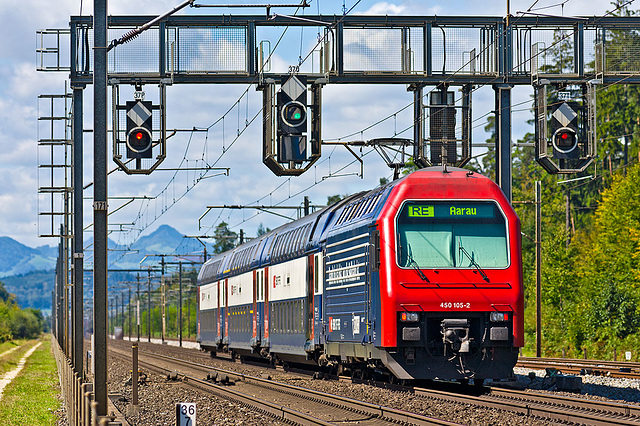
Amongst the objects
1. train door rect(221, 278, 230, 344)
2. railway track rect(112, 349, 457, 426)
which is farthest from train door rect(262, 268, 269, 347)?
train door rect(221, 278, 230, 344)

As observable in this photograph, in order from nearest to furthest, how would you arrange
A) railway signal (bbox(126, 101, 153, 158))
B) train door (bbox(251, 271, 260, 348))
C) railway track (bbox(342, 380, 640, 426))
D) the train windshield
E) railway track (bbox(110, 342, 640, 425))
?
railway track (bbox(342, 380, 640, 426))
railway track (bbox(110, 342, 640, 425))
the train windshield
railway signal (bbox(126, 101, 153, 158))
train door (bbox(251, 271, 260, 348))

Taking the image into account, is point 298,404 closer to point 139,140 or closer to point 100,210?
point 139,140

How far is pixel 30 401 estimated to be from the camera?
96.4ft

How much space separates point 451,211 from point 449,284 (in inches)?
58.2

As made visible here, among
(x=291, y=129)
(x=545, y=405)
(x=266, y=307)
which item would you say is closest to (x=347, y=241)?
(x=291, y=129)

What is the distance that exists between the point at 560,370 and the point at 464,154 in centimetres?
880

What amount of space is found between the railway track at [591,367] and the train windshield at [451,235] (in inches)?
364

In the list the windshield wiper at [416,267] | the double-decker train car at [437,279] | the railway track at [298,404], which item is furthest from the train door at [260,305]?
the windshield wiper at [416,267]

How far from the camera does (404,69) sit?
24.3 metres

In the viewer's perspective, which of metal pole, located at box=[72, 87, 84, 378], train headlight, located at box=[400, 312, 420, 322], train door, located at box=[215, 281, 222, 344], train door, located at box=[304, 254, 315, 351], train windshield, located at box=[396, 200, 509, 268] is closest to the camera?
train headlight, located at box=[400, 312, 420, 322]

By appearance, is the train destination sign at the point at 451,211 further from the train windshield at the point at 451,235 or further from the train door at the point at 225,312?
the train door at the point at 225,312

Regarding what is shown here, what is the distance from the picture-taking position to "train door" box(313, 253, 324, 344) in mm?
25484

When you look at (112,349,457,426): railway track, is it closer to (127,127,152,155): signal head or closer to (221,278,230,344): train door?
(127,127,152,155): signal head

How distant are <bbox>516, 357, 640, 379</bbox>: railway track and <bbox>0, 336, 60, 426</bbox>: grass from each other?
14.8 m
